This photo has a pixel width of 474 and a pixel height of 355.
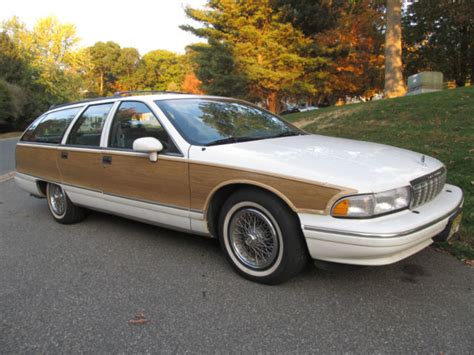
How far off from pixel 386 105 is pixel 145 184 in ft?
30.6

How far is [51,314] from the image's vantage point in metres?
2.83

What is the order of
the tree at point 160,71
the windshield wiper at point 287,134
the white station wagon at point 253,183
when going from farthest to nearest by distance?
the tree at point 160,71 < the windshield wiper at point 287,134 < the white station wagon at point 253,183

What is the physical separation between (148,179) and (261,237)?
4.15 ft

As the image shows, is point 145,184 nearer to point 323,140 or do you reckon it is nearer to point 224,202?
Answer: point 224,202

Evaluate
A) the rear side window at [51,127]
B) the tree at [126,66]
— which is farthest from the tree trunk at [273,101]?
the tree at [126,66]

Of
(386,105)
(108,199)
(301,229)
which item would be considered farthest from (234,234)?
(386,105)

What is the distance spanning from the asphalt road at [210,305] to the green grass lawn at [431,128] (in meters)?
1.11

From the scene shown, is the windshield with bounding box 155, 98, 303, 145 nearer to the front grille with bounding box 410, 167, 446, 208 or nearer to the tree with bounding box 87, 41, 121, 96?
the front grille with bounding box 410, 167, 446, 208

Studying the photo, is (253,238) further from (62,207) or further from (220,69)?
(220,69)

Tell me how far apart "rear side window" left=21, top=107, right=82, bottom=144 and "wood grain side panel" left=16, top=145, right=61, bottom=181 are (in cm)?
13

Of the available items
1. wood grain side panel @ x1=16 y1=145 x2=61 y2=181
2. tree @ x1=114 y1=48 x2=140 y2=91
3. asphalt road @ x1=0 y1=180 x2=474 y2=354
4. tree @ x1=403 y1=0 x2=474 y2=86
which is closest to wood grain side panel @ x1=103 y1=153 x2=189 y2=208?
asphalt road @ x1=0 y1=180 x2=474 y2=354

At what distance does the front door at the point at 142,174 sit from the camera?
3.57 m

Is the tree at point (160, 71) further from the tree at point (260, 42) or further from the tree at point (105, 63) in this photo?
the tree at point (260, 42)

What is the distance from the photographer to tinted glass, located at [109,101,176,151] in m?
3.77
